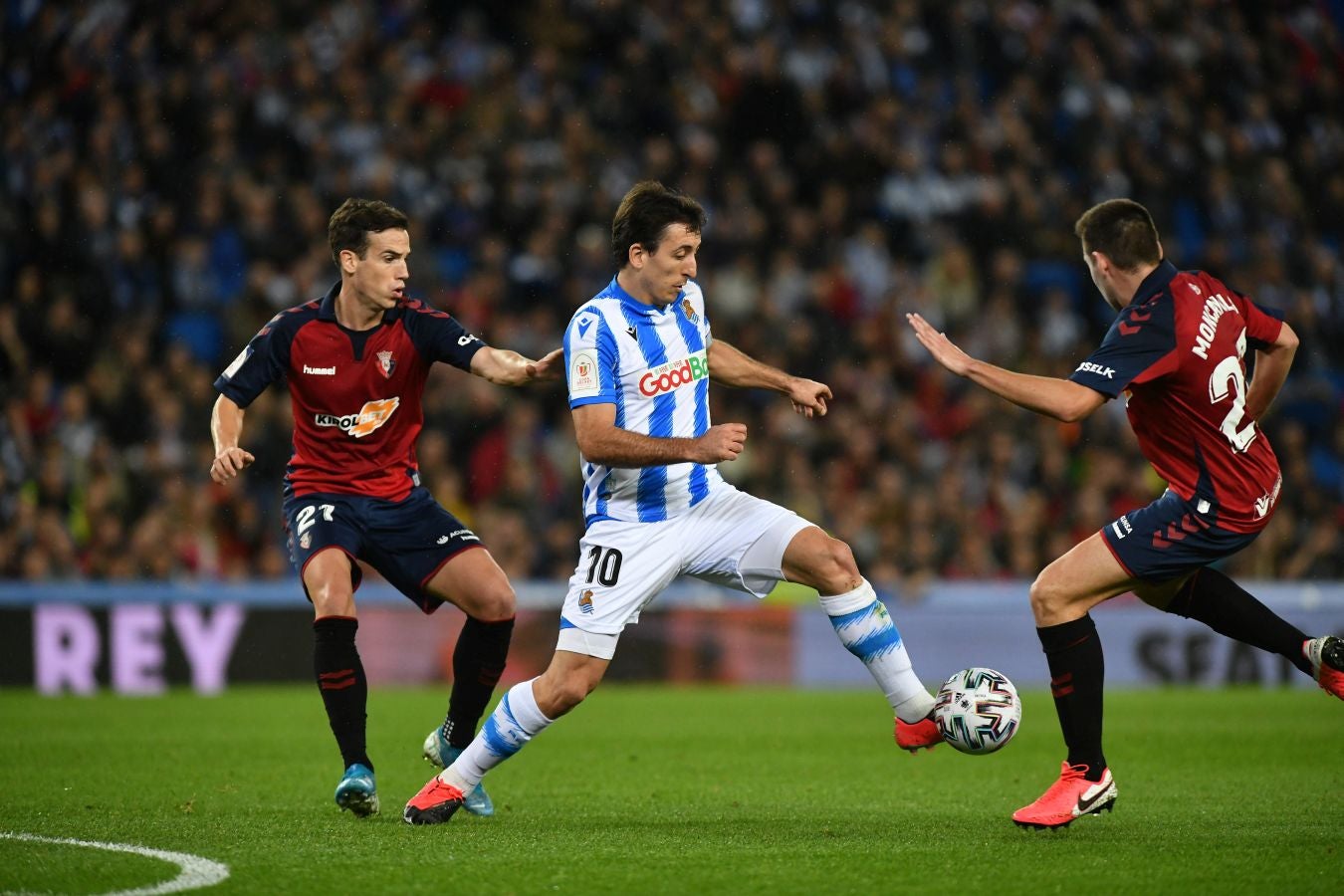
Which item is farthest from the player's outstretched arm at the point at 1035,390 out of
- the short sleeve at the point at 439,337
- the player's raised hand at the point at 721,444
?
the short sleeve at the point at 439,337

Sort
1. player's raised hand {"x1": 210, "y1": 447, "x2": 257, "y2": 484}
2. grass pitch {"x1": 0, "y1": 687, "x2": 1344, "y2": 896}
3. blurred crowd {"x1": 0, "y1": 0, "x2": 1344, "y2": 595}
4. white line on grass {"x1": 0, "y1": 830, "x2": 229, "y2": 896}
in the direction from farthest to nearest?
blurred crowd {"x1": 0, "y1": 0, "x2": 1344, "y2": 595} < player's raised hand {"x1": 210, "y1": 447, "x2": 257, "y2": 484} < grass pitch {"x1": 0, "y1": 687, "x2": 1344, "y2": 896} < white line on grass {"x1": 0, "y1": 830, "x2": 229, "y2": 896}

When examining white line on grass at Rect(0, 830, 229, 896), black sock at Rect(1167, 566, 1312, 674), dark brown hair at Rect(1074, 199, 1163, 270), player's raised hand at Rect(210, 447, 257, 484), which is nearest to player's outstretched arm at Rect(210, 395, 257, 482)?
player's raised hand at Rect(210, 447, 257, 484)

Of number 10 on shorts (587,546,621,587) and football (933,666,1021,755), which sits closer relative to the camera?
football (933,666,1021,755)

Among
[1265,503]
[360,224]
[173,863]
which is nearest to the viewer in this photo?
[173,863]

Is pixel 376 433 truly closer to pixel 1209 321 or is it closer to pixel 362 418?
pixel 362 418

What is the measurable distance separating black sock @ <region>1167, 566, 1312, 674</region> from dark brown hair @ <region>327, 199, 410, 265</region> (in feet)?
11.7

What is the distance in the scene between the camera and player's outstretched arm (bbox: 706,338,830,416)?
21.5ft

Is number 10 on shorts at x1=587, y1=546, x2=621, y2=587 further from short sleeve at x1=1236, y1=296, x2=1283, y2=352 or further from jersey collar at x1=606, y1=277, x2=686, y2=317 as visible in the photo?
short sleeve at x1=1236, y1=296, x2=1283, y2=352

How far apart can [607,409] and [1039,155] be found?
13.8 m

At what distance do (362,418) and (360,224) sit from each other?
814mm

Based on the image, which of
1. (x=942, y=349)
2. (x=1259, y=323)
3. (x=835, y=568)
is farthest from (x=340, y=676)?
(x=1259, y=323)

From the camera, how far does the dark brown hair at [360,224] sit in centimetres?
716

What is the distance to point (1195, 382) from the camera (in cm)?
629

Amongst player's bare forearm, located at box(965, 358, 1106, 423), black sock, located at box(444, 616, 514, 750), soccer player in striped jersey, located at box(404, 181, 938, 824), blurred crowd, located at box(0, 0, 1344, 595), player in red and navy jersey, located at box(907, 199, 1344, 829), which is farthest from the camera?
blurred crowd, located at box(0, 0, 1344, 595)
